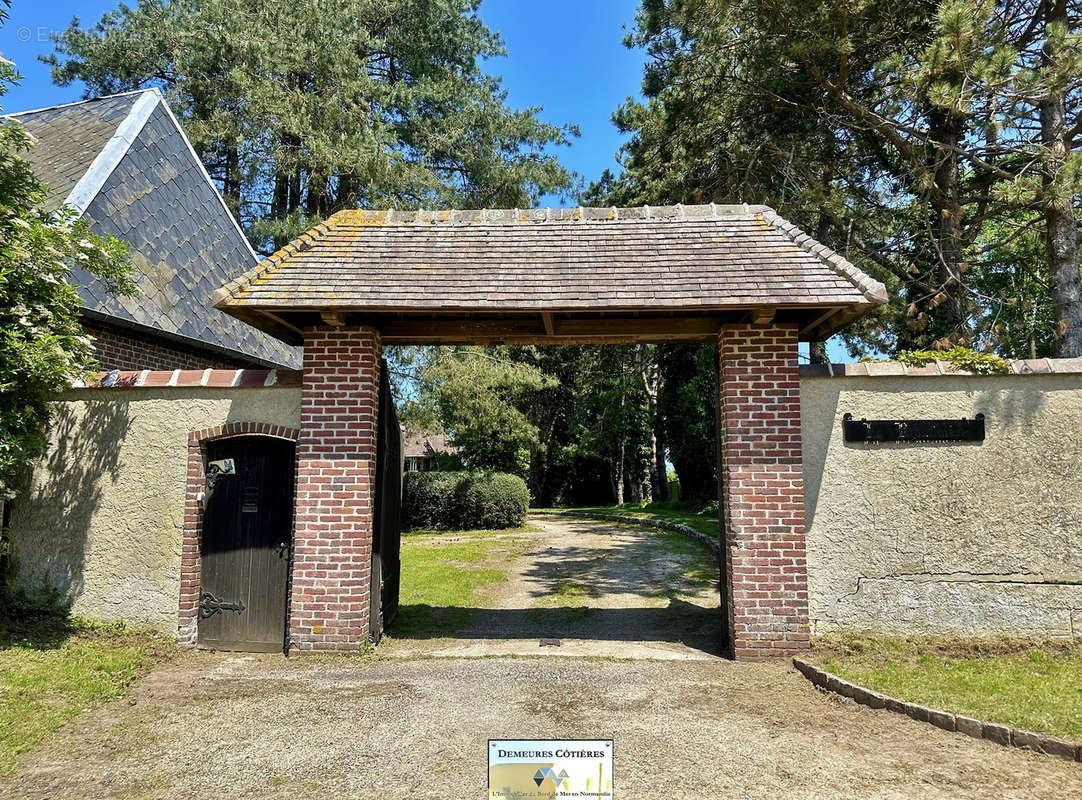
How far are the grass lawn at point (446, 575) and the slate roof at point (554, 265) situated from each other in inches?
158

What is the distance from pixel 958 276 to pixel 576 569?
810 centimetres

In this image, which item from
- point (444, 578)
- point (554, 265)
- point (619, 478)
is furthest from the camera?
point (619, 478)

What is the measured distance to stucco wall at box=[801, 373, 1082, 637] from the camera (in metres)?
6.15

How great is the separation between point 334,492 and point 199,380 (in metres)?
1.87

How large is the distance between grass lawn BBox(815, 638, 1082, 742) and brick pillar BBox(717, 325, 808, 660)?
534 mm

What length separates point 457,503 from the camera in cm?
1978

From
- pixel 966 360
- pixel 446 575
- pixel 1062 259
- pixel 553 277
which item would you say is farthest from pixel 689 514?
pixel 553 277

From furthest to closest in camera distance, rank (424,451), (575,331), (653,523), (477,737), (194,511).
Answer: (424,451) → (653,523) → (575,331) → (194,511) → (477,737)

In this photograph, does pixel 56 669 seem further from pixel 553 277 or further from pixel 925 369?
pixel 925 369

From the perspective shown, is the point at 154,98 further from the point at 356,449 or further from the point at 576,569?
the point at 576,569

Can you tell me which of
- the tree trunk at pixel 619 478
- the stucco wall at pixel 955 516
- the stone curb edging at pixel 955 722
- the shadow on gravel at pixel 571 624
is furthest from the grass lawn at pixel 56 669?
the tree trunk at pixel 619 478

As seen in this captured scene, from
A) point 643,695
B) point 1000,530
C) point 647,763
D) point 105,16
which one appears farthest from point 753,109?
point 105,16

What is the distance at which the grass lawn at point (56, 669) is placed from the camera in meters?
4.67

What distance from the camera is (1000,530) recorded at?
6211mm
